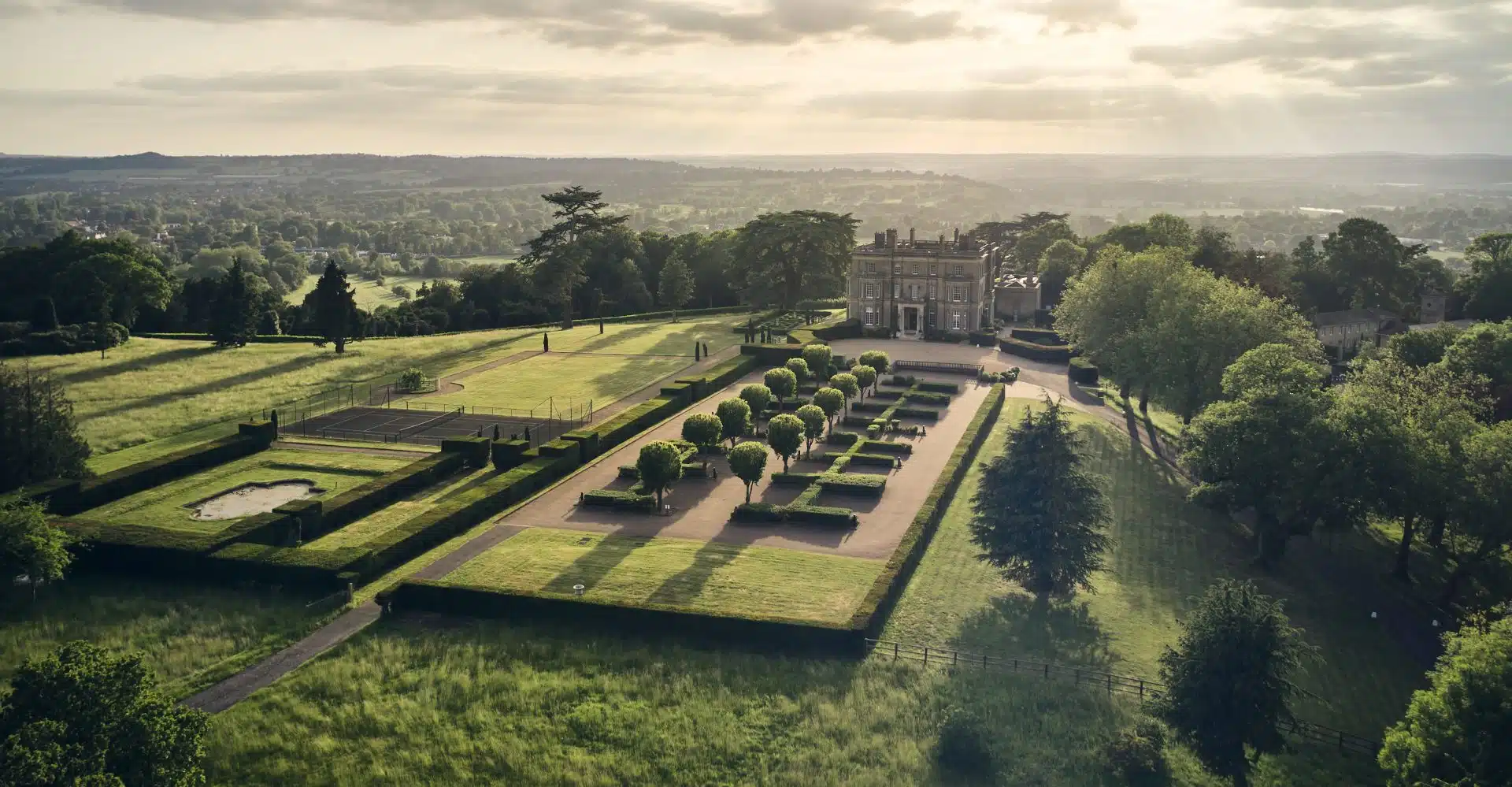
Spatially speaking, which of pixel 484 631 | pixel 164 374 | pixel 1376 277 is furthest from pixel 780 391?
pixel 1376 277

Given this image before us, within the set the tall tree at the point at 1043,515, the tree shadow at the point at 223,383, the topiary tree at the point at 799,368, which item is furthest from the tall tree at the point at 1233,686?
the tree shadow at the point at 223,383

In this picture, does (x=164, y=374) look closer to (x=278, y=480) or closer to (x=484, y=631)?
(x=278, y=480)

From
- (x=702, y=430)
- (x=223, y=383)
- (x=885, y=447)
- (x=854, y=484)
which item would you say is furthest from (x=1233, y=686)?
(x=223, y=383)

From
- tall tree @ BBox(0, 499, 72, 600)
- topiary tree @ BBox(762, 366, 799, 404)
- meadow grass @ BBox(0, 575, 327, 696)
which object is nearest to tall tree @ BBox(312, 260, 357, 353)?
topiary tree @ BBox(762, 366, 799, 404)

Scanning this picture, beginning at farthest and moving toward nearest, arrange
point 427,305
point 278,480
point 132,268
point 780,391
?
1. point 427,305
2. point 132,268
3. point 780,391
4. point 278,480

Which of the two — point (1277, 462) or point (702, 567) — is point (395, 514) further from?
point (1277, 462)

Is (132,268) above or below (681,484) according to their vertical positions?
above

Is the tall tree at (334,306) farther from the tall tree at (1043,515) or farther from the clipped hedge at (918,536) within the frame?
the tall tree at (1043,515)
